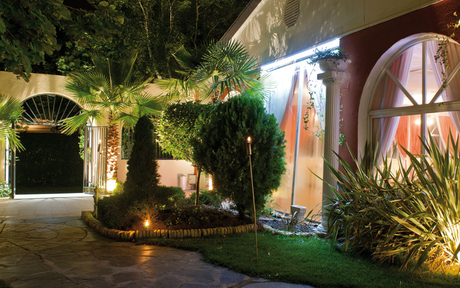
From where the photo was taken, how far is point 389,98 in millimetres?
6379

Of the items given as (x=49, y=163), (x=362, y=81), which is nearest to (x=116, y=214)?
(x=362, y=81)

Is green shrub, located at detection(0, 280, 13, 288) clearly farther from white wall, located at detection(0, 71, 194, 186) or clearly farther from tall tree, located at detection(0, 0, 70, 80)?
white wall, located at detection(0, 71, 194, 186)

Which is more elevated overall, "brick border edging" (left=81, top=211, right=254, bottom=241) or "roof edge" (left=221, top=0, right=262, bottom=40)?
"roof edge" (left=221, top=0, right=262, bottom=40)

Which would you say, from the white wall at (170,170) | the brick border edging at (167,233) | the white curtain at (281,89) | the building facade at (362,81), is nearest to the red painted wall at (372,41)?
the building facade at (362,81)

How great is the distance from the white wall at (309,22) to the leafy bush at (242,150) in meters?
2.01

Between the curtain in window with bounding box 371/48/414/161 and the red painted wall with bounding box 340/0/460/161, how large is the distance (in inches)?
12.1

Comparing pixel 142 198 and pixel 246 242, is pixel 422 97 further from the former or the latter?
pixel 142 198

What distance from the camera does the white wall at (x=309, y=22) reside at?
6.20 metres

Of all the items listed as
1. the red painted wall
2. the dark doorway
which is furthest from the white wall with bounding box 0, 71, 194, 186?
the red painted wall

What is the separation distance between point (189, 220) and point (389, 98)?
164 inches

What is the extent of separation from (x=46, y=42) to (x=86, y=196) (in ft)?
30.6

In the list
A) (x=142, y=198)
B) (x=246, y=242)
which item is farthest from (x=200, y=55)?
(x=246, y=242)

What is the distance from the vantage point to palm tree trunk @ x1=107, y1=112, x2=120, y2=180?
13094mm

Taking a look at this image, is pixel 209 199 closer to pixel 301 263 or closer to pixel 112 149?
pixel 301 263
